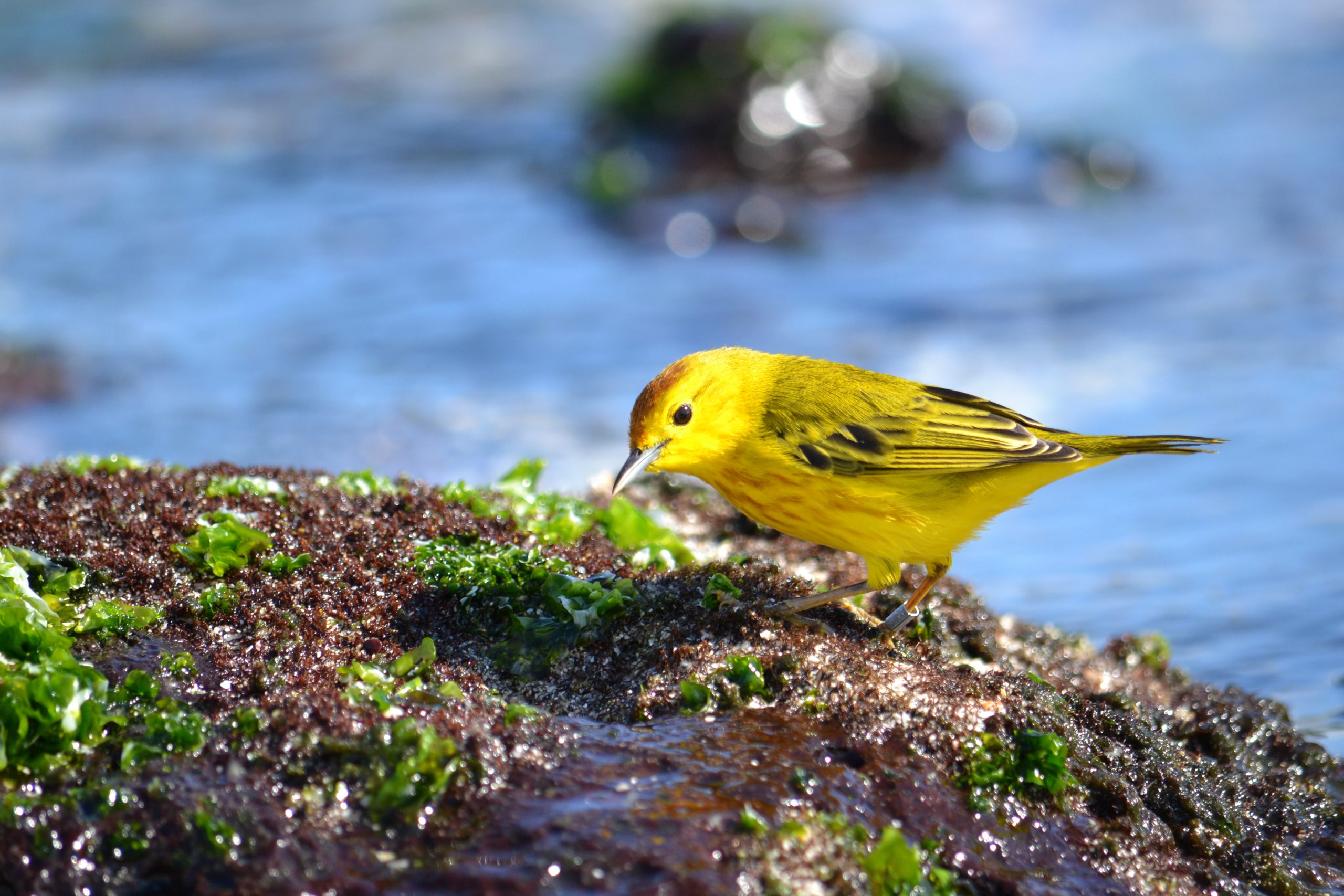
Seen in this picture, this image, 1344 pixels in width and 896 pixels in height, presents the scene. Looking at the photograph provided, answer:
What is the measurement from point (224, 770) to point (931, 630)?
230cm

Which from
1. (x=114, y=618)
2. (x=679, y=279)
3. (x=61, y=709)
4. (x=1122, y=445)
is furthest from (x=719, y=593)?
(x=679, y=279)

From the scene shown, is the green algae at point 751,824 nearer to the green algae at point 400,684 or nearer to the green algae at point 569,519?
the green algae at point 400,684

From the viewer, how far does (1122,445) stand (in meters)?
4.50

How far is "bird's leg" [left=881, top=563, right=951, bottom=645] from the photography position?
419 centimetres

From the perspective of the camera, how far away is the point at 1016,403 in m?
9.00

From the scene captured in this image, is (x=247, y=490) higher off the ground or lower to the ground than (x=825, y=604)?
higher

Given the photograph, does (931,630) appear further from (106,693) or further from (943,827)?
(106,693)

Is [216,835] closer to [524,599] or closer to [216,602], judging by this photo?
[216,602]

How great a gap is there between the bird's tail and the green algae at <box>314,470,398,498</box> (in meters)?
2.40

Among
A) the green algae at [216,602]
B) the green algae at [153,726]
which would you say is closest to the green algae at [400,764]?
the green algae at [153,726]

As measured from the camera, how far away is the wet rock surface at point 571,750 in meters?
2.83

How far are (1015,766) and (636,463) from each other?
1.55 meters

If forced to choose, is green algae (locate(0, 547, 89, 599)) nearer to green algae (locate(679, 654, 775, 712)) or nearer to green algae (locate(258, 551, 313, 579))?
green algae (locate(258, 551, 313, 579))

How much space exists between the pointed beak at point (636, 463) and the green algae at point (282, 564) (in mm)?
983
